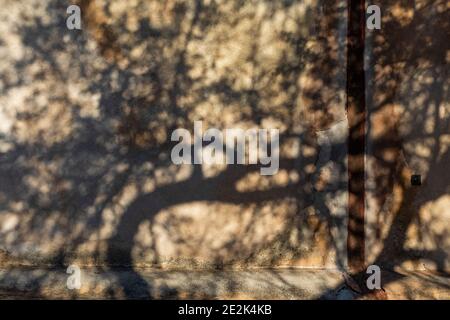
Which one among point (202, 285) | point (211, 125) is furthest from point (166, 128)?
point (202, 285)

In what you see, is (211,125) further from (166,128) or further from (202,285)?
(202,285)

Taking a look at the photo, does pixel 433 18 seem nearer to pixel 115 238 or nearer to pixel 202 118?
pixel 202 118

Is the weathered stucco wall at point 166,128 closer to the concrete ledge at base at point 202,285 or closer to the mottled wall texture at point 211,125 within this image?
the mottled wall texture at point 211,125

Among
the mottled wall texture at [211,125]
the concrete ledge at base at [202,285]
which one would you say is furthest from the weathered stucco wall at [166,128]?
the concrete ledge at base at [202,285]

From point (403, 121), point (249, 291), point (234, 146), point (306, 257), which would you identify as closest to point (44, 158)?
point (234, 146)

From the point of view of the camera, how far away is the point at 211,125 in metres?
3.34

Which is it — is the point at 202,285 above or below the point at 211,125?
below

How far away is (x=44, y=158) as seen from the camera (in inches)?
128

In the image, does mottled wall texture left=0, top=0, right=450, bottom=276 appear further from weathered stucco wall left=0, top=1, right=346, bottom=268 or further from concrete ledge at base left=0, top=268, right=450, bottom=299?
concrete ledge at base left=0, top=268, right=450, bottom=299

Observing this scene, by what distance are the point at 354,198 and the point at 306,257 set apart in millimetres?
582

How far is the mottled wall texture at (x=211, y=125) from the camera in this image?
325 centimetres

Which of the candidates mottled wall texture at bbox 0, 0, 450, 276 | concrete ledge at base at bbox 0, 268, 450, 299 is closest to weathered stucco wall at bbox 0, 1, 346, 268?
mottled wall texture at bbox 0, 0, 450, 276

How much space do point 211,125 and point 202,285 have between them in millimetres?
1161

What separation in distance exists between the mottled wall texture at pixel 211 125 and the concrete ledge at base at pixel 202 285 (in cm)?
12
